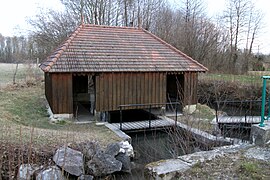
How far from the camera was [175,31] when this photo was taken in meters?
24.3

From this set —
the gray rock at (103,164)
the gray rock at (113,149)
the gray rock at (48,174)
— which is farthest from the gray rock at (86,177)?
the gray rock at (113,149)

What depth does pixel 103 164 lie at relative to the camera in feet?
19.2

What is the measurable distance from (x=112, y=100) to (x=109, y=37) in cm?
336

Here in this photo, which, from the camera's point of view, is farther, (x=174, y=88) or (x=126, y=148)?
(x=174, y=88)

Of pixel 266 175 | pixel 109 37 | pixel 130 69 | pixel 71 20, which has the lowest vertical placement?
pixel 266 175

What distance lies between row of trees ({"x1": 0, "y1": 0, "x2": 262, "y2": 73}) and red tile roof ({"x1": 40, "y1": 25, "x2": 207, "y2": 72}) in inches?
451

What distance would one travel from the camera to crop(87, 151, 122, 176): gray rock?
580cm

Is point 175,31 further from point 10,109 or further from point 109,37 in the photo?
point 10,109

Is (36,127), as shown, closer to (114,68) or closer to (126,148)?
(126,148)

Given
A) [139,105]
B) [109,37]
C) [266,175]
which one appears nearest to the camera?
[266,175]

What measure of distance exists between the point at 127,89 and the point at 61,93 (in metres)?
2.60

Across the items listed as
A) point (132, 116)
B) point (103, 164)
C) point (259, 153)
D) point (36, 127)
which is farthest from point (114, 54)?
point (259, 153)

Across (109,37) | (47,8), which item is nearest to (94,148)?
(109,37)

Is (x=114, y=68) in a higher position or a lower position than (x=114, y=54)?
lower
